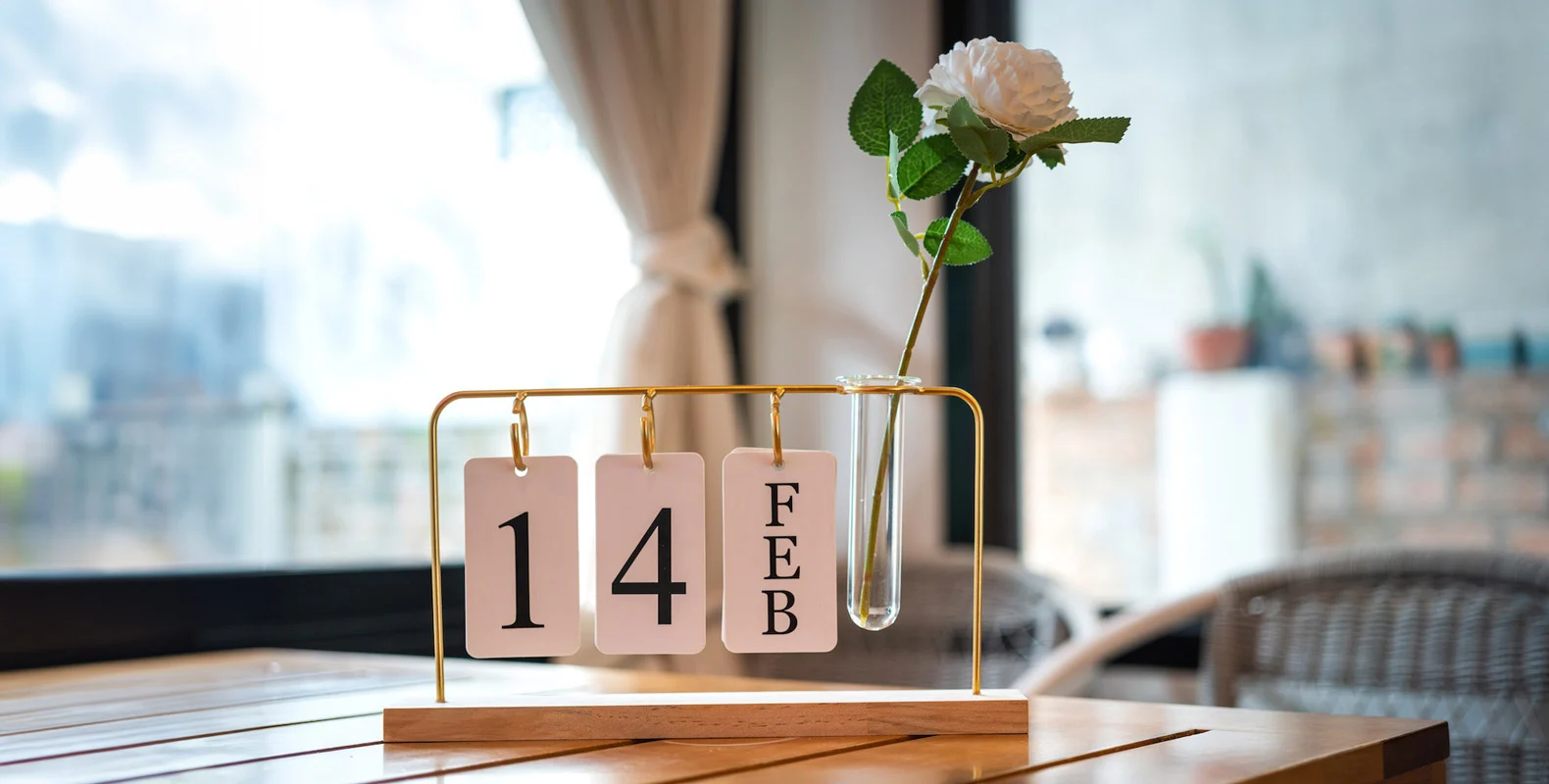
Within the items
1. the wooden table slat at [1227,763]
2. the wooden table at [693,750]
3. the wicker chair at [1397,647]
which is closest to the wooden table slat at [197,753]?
the wooden table at [693,750]

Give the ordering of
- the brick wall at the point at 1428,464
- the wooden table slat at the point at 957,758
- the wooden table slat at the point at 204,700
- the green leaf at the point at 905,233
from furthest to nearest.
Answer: the brick wall at the point at 1428,464 → the wooden table slat at the point at 204,700 → the green leaf at the point at 905,233 → the wooden table slat at the point at 957,758

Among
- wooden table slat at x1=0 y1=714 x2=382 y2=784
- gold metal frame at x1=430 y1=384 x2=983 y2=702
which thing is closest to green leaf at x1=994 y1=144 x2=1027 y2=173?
gold metal frame at x1=430 y1=384 x2=983 y2=702

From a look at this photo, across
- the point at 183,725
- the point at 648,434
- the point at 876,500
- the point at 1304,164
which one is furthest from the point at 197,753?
the point at 1304,164

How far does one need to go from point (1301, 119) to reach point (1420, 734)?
1622 millimetres

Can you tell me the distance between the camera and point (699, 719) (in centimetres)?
93

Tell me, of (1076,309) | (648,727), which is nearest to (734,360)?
(1076,309)

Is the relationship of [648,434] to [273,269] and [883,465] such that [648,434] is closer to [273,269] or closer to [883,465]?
[883,465]

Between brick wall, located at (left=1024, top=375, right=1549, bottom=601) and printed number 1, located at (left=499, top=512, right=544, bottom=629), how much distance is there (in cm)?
172

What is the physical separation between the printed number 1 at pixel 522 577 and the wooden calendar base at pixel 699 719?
0.06 metres

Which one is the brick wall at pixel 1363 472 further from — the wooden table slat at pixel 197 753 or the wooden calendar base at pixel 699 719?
the wooden table slat at pixel 197 753

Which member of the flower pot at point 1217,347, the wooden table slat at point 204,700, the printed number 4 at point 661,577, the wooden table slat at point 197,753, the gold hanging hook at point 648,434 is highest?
the flower pot at point 1217,347

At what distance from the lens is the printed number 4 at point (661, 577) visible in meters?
0.94

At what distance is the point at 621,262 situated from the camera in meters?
2.51

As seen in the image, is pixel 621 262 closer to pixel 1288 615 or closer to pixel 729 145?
pixel 729 145
